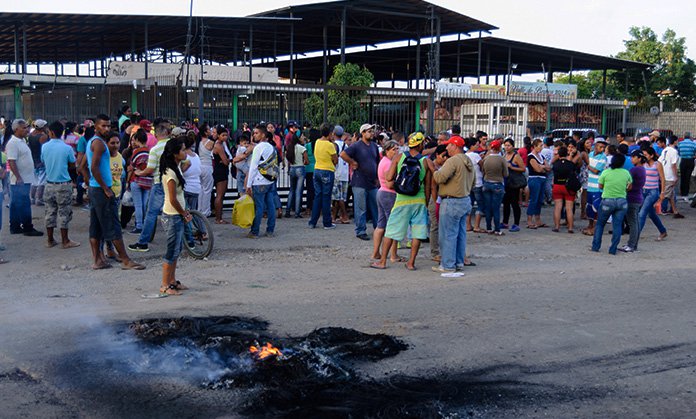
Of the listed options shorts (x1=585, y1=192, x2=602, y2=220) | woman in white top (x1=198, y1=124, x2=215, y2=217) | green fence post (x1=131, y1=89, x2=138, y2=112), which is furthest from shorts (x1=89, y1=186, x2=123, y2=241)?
green fence post (x1=131, y1=89, x2=138, y2=112)

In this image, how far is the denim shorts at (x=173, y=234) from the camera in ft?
25.2

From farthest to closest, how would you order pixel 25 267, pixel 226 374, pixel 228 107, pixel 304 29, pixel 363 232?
1. pixel 304 29
2. pixel 228 107
3. pixel 363 232
4. pixel 25 267
5. pixel 226 374

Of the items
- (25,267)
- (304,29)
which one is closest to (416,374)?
(25,267)

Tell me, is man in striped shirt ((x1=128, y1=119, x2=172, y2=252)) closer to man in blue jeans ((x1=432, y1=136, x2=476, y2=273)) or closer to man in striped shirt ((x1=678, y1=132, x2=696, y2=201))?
man in blue jeans ((x1=432, y1=136, x2=476, y2=273))

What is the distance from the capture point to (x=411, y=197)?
9.36m

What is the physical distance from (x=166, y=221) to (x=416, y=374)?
11.9 feet

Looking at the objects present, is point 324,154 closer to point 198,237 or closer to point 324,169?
point 324,169

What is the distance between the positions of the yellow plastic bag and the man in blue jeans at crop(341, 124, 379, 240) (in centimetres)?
172

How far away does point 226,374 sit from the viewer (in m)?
5.29

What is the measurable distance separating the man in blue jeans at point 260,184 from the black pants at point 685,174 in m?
13.3

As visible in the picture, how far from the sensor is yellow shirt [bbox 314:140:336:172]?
41.9 ft

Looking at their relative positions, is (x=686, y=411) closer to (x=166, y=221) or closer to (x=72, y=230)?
(x=166, y=221)

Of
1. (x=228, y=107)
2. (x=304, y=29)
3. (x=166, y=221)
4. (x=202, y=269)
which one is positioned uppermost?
(x=304, y=29)

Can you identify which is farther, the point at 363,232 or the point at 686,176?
the point at 686,176
